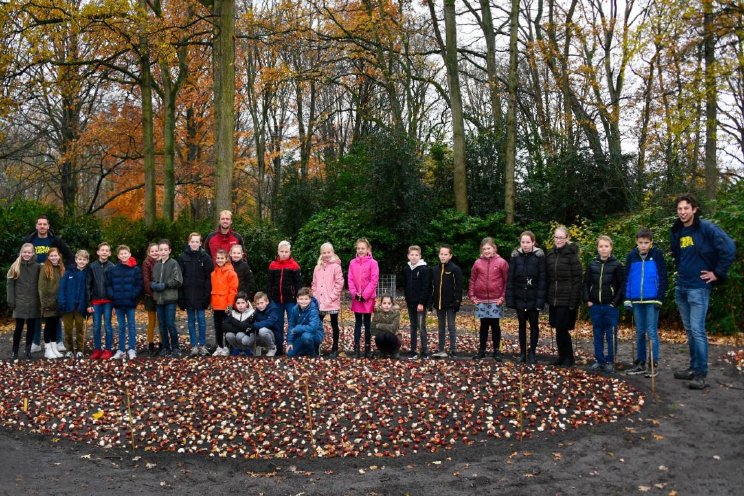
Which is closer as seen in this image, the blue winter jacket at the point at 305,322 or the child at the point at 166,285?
the blue winter jacket at the point at 305,322

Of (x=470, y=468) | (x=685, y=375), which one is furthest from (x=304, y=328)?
(x=685, y=375)

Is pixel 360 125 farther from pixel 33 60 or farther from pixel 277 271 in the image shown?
pixel 277 271

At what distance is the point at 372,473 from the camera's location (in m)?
4.88

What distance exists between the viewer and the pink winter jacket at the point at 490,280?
8133mm

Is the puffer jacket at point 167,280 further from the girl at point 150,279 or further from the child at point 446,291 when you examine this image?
the child at point 446,291

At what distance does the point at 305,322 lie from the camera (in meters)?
8.20

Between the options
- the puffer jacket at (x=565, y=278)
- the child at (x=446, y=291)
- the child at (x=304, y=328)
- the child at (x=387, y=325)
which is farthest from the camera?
the child at (x=446, y=291)

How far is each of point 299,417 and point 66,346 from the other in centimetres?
512

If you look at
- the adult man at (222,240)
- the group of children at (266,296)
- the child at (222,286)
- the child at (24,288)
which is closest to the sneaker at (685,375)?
the group of children at (266,296)

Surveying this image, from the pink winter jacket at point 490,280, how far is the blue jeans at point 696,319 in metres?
2.12

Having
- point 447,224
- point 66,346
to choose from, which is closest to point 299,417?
point 66,346

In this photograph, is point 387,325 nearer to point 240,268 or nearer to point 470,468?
point 240,268

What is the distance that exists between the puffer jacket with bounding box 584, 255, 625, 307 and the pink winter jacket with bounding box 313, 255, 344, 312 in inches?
131

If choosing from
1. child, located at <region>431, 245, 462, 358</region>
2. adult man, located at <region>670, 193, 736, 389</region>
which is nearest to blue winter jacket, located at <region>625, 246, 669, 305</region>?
adult man, located at <region>670, 193, 736, 389</region>
